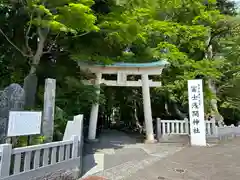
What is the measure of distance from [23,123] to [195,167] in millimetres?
4595

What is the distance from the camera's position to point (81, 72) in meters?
11.2

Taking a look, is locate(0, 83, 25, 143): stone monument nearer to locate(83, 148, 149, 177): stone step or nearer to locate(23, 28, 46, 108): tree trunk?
locate(83, 148, 149, 177): stone step

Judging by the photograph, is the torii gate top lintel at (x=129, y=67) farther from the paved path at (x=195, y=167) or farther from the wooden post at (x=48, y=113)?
the wooden post at (x=48, y=113)

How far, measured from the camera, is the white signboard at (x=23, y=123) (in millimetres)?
4410

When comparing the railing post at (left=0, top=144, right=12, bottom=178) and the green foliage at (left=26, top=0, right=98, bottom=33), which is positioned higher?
the green foliage at (left=26, top=0, right=98, bottom=33)

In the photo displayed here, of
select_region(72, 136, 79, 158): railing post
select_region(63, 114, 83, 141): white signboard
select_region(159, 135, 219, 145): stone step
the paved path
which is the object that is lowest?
the paved path

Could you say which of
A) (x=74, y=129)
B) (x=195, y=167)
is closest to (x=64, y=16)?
(x=74, y=129)

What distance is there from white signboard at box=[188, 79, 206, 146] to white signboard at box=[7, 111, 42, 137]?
7.48m

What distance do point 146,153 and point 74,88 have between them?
360cm

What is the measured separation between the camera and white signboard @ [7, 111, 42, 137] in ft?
14.5

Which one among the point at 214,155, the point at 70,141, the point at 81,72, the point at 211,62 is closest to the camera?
the point at 70,141

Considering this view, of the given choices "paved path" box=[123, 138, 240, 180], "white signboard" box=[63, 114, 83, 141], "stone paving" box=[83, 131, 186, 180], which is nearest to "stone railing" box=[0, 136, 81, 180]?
"white signboard" box=[63, 114, 83, 141]

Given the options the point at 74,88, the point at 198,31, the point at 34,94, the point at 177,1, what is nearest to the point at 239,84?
the point at 198,31

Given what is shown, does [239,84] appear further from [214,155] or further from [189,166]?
[189,166]
